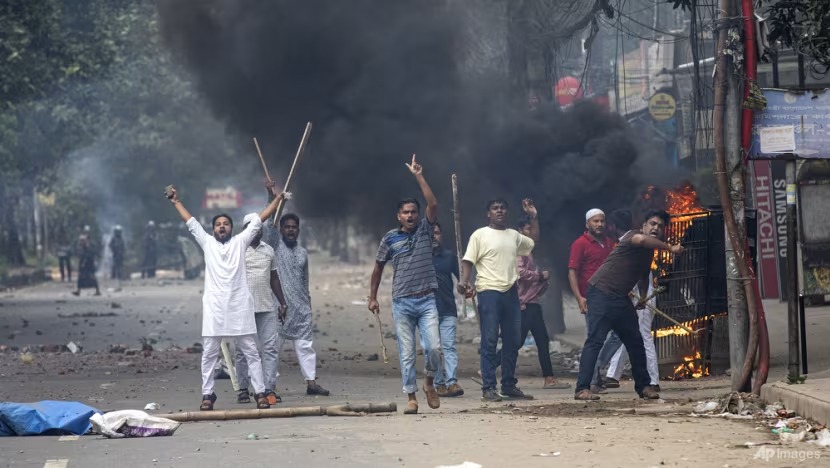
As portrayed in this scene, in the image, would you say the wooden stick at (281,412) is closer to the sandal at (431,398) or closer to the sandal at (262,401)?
the sandal at (431,398)

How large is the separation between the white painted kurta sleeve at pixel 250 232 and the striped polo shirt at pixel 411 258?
3.49ft

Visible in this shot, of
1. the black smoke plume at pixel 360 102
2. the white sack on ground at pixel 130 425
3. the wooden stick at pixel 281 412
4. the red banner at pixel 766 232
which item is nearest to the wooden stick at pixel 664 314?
the wooden stick at pixel 281 412

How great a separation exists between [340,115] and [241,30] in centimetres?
163

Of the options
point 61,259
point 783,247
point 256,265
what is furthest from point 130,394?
point 61,259

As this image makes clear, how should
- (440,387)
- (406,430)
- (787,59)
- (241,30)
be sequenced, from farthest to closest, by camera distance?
(787,59) → (241,30) → (440,387) → (406,430)

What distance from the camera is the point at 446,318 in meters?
10.2

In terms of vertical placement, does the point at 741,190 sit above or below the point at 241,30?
below

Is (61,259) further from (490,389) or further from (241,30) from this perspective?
(490,389)

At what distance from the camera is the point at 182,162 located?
47.4 metres

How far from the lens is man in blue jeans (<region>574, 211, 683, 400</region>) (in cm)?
903

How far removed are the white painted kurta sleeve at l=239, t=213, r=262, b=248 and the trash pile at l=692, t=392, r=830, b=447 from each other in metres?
3.47

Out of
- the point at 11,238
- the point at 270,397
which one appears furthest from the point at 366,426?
the point at 11,238

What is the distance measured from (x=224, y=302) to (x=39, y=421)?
1685 millimetres

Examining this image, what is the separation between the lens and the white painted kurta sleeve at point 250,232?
9.09m
